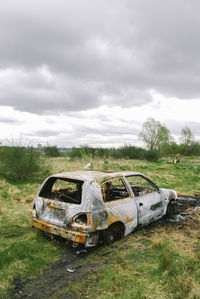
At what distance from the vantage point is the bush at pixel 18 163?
37.9ft

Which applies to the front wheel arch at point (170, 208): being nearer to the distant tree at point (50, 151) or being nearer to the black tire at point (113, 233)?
the black tire at point (113, 233)

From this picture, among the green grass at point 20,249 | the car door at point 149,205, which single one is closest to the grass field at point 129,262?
the green grass at point 20,249

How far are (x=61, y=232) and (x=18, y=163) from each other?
8.59 metres

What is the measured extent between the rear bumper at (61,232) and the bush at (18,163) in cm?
773

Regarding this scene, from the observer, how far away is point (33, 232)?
4.95 metres

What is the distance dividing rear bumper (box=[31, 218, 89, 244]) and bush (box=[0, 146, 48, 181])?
7.73 meters

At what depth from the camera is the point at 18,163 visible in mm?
11523

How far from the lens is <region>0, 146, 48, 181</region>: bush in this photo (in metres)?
11.5

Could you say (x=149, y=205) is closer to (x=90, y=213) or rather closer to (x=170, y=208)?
(x=170, y=208)

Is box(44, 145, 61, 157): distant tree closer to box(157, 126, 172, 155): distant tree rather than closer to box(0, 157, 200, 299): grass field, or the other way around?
box(0, 157, 200, 299): grass field

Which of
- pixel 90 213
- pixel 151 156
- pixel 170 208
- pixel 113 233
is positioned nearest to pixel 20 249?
pixel 90 213

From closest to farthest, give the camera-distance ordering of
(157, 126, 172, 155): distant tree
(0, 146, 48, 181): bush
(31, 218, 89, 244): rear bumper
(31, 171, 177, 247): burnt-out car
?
(31, 218, 89, 244): rear bumper, (31, 171, 177, 247): burnt-out car, (0, 146, 48, 181): bush, (157, 126, 172, 155): distant tree

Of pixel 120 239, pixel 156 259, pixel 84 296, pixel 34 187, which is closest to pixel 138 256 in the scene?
pixel 156 259

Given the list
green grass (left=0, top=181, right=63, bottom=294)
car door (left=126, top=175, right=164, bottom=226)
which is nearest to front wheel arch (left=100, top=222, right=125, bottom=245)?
car door (left=126, top=175, right=164, bottom=226)
